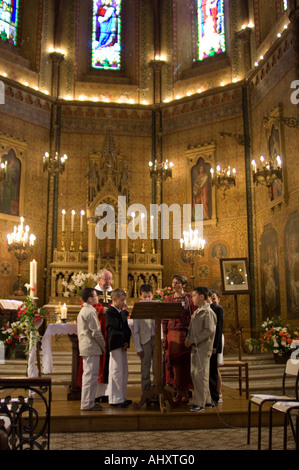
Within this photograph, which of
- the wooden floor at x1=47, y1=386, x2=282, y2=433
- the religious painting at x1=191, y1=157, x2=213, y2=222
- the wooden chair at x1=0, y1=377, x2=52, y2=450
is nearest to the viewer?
the wooden chair at x1=0, y1=377, x2=52, y2=450

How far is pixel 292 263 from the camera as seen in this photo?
474 inches

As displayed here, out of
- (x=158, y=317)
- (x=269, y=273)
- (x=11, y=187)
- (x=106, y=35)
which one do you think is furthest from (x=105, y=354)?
(x=106, y=35)

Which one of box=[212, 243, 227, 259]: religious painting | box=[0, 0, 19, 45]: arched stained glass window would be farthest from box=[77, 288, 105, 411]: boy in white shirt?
box=[0, 0, 19, 45]: arched stained glass window

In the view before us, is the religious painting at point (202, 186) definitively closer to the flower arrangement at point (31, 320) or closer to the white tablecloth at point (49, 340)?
the white tablecloth at point (49, 340)

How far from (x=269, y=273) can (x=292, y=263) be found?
138 cm

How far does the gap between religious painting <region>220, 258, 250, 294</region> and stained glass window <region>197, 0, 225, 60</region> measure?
26.1 ft

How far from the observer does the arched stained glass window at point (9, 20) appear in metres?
16.4

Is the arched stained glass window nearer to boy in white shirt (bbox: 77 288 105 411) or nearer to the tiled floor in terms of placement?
boy in white shirt (bbox: 77 288 105 411)

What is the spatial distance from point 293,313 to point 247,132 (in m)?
6.12

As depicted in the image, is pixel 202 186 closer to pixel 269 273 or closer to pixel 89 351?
pixel 269 273

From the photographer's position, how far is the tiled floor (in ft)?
16.5

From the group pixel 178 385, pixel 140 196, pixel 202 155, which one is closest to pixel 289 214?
pixel 202 155

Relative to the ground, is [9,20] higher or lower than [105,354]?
higher
